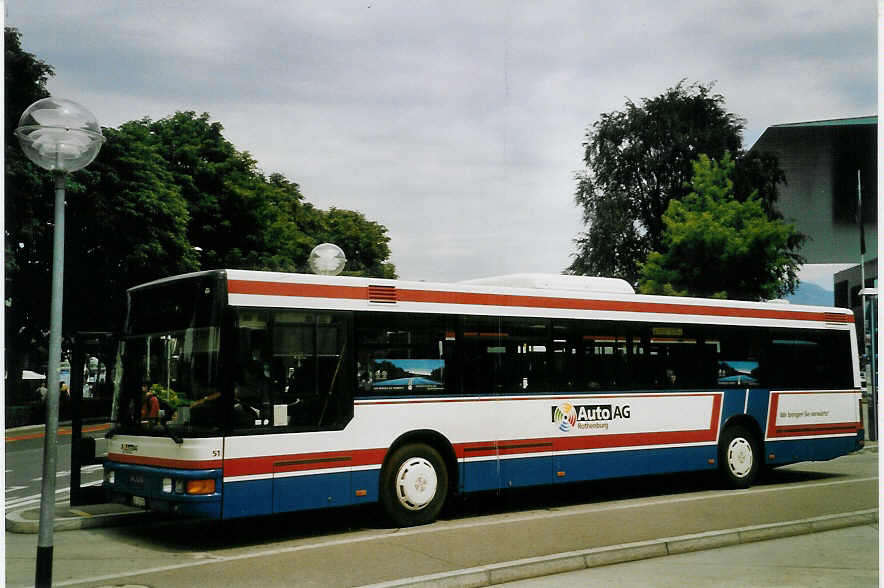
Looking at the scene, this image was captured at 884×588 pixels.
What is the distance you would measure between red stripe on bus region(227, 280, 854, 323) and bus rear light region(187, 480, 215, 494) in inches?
75.3

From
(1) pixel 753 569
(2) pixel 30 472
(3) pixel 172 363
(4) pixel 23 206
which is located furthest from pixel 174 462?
(4) pixel 23 206

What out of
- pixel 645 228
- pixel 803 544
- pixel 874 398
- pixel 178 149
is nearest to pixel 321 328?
pixel 803 544

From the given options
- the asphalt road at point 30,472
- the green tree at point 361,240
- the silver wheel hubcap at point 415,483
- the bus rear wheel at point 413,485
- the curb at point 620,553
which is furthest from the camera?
the green tree at point 361,240

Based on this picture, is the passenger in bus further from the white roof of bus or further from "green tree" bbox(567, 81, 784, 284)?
"green tree" bbox(567, 81, 784, 284)

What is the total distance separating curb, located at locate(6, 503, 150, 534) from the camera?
10.5 m

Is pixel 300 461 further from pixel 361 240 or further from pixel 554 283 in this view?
pixel 361 240

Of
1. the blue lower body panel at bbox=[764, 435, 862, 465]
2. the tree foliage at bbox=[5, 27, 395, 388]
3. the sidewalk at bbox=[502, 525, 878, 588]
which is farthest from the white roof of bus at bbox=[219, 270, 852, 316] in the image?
the tree foliage at bbox=[5, 27, 395, 388]

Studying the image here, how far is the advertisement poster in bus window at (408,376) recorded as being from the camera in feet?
34.1


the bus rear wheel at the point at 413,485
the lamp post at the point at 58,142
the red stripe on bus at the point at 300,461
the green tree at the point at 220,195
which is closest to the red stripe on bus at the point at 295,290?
the red stripe on bus at the point at 300,461

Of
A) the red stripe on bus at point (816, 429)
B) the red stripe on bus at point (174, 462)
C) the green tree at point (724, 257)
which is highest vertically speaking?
the green tree at point (724, 257)

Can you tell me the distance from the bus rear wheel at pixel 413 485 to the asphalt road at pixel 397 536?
0.21m

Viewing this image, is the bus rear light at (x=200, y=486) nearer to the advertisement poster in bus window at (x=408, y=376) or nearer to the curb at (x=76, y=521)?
the advertisement poster in bus window at (x=408, y=376)

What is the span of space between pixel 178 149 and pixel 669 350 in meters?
Answer: 28.9

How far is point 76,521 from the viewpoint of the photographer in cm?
1069
